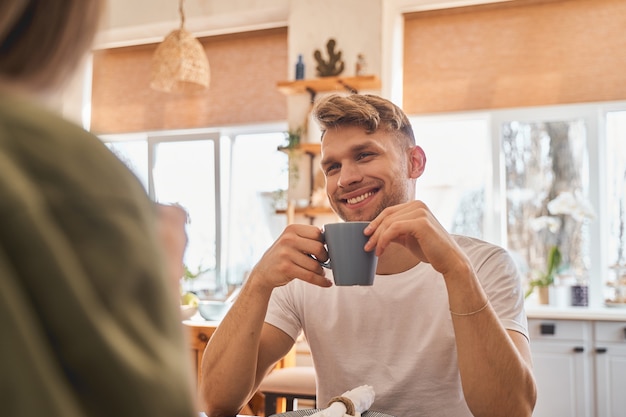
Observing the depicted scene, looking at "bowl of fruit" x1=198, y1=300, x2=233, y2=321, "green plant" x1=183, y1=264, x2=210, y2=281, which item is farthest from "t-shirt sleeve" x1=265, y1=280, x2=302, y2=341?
"green plant" x1=183, y1=264, x2=210, y2=281

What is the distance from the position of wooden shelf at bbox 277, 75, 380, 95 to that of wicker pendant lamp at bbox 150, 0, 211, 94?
627 millimetres

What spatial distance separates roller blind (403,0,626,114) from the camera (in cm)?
439

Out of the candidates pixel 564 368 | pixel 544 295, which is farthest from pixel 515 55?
pixel 564 368

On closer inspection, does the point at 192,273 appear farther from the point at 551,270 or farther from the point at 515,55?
the point at 515,55

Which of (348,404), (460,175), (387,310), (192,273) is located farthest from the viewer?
(192,273)

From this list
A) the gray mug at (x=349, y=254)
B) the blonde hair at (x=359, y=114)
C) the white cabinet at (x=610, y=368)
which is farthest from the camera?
the white cabinet at (x=610, y=368)

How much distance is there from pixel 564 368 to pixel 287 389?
1.80m

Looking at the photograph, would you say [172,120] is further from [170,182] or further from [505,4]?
[505,4]

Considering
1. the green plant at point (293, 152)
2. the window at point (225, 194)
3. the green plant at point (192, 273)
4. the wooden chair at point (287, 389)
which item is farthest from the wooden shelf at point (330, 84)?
the wooden chair at point (287, 389)

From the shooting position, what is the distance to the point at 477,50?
4645 mm

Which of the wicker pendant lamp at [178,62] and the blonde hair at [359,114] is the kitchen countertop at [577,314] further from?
the blonde hair at [359,114]

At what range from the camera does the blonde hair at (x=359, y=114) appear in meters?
1.46

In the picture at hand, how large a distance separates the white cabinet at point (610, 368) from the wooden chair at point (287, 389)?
181cm

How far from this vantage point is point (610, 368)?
12.6ft
